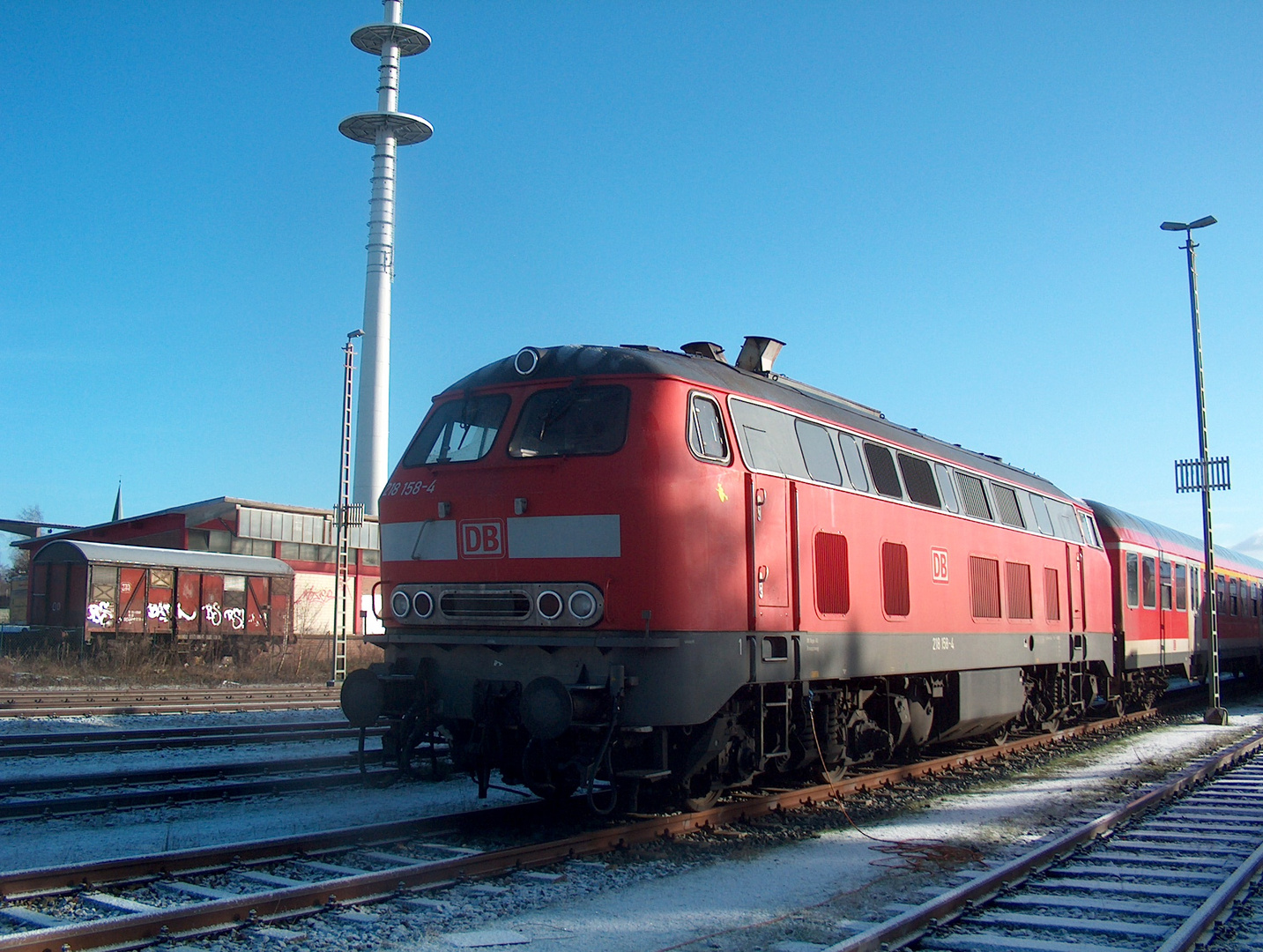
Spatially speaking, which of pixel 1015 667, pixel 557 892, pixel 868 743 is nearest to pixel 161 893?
pixel 557 892

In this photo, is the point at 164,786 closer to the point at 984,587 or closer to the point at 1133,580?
the point at 984,587

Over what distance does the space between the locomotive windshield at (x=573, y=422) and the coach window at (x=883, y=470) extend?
345 cm

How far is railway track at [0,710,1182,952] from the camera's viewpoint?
529 cm

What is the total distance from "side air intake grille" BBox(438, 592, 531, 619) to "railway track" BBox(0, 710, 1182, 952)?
1559 mm

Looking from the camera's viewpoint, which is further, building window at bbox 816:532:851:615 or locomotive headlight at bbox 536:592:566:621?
building window at bbox 816:532:851:615

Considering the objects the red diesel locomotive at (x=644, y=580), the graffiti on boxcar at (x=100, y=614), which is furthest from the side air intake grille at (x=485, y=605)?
the graffiti on boxcar at (x=100, y=614)

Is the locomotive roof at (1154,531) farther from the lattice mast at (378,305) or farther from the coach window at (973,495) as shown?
the lattice mast at (378,305)

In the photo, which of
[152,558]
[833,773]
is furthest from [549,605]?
[152,558]

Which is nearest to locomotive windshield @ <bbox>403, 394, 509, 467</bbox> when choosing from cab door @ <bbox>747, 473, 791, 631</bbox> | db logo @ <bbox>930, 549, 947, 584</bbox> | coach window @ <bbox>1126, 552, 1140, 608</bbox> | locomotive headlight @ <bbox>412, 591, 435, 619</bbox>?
locomotive headlight @ <bbox>412, 591, 435, 619</bbox>

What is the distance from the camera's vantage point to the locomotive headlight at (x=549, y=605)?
7664mm

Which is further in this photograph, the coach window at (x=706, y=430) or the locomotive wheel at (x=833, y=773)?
the locomotive wheel at (x=833, y=773)

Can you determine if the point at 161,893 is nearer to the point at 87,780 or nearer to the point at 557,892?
the point at 557,892

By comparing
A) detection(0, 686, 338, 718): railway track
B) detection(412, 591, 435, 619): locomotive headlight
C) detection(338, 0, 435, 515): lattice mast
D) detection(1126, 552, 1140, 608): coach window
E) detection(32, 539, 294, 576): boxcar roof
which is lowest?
detection(0, 686, 338, 718): railway track

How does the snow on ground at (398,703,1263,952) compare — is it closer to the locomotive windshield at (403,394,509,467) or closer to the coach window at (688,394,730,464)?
the coach window at (688,394,730,464)
